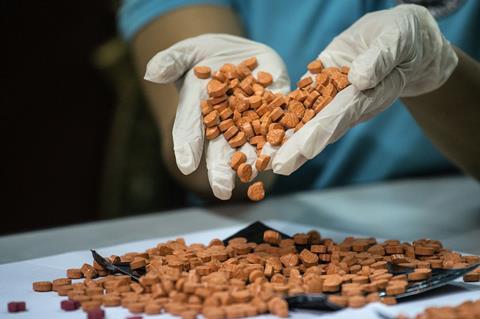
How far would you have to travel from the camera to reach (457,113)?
4.99ft

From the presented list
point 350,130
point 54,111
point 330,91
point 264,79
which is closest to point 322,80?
point 330,91

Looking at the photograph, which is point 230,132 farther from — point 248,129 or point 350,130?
point 350,130

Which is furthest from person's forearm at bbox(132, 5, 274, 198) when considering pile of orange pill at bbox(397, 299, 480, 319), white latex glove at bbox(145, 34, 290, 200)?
pile of orange pill at bbox(397, 299, 480, 319)

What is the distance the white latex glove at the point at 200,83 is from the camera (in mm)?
1182

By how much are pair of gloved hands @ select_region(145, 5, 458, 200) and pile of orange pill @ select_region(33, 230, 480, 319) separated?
132 mm

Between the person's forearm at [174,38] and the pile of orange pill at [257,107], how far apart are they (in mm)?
519

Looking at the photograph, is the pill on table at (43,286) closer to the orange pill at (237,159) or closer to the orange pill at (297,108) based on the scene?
the orange pill at (237,159)

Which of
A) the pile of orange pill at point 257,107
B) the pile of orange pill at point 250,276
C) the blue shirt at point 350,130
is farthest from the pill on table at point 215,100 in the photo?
the blue shirt at point 350,130

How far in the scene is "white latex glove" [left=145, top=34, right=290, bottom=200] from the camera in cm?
118

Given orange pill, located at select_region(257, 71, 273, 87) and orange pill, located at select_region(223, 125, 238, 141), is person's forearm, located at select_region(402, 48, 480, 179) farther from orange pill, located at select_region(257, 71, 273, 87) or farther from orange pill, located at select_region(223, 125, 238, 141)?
orange pill, located at select_region(223, 125, 238, 141)

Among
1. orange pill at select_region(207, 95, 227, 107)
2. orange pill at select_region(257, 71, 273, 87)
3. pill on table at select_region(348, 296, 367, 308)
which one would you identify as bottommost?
pill on table at select_region(348, 296, 367, 308)

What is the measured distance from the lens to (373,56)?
1.13 m

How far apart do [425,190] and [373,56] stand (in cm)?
81

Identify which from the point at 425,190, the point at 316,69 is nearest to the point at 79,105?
the point at 425,190
